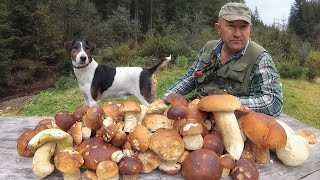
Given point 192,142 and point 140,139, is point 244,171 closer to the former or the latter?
point 192,142

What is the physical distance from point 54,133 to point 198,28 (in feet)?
91.9

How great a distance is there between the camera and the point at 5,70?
23766mm

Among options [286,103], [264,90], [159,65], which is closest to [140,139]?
[264,90]

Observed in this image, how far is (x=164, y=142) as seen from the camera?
5.66ft

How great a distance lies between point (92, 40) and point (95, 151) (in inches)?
1196

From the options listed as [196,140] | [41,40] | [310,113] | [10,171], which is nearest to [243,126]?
[196,140]

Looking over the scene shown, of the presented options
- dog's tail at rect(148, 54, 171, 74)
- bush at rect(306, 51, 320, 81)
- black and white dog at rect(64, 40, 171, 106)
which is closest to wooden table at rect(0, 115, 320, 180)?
black and white dog at rect(64, 40, 171, 106)

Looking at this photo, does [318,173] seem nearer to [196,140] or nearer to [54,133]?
[196,140]

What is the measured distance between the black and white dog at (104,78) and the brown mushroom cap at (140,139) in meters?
5.68

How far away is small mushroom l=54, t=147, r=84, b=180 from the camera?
5.45ft

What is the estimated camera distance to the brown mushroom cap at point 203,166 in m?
1.66

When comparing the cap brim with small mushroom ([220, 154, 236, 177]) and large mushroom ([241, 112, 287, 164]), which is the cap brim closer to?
large mushroom ([241, 112, 287, 164])

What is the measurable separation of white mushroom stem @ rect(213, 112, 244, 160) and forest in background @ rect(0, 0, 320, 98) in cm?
1380

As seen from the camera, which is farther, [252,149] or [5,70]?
[5,70]
